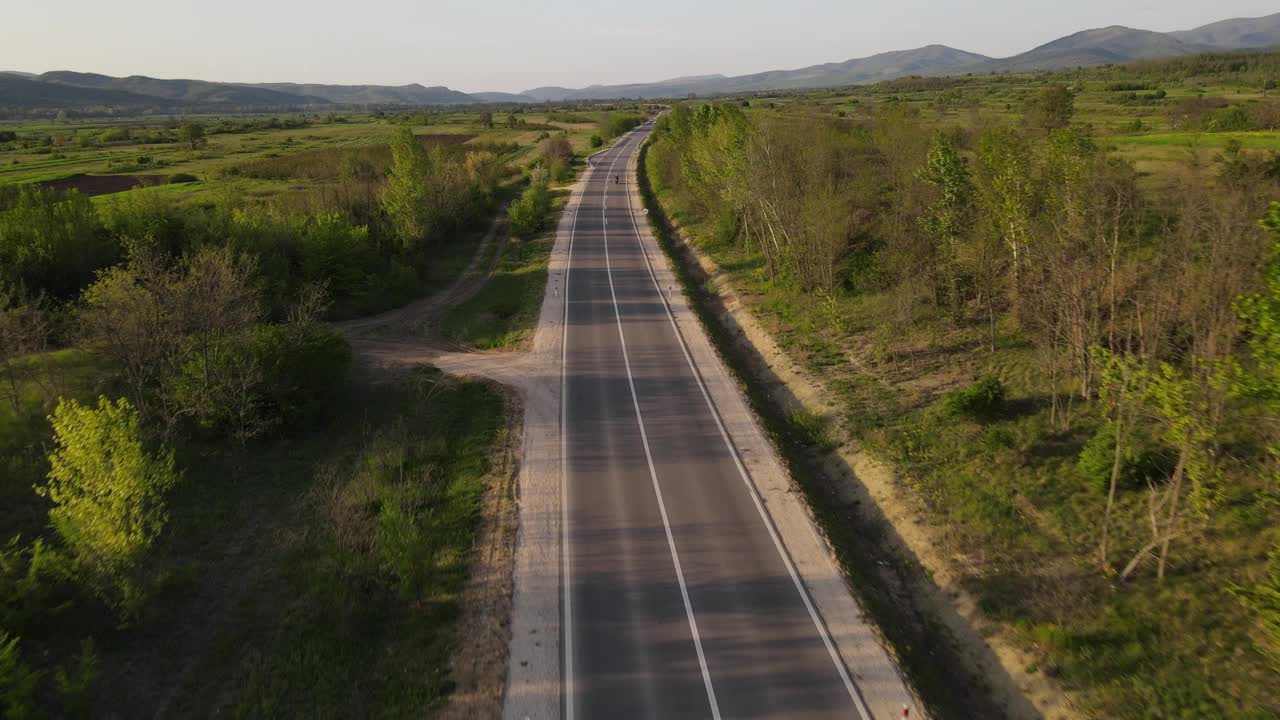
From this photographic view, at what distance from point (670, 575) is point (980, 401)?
14973mm

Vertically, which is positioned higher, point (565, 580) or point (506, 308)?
point (506, 308)

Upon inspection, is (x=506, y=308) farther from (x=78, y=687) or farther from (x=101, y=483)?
(x=78, y=687)

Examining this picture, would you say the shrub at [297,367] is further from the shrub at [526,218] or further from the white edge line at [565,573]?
the shrub at [526,218]

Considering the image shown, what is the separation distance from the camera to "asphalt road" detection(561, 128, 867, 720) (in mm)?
15102

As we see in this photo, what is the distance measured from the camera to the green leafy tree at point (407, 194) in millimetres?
54531

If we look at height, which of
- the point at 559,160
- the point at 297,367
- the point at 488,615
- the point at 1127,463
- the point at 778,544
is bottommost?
the point at 488,615

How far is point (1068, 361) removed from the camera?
27531 millimetres

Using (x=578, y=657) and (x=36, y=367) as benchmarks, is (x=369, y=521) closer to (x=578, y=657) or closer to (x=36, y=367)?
(x=578, y=657)

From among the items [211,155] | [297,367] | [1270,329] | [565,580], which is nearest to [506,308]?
[297,367]

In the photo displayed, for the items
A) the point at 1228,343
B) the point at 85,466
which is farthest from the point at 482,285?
the point at 1228,343

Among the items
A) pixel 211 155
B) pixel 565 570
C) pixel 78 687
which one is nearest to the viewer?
pixel 78 687

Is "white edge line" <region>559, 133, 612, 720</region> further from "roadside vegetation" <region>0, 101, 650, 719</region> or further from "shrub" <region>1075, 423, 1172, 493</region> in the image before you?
"shrub" <region>1075, 423, 1172, 493</region>

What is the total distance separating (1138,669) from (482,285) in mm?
45700

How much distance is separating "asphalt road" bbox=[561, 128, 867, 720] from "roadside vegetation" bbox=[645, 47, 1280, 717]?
4.20 metres
